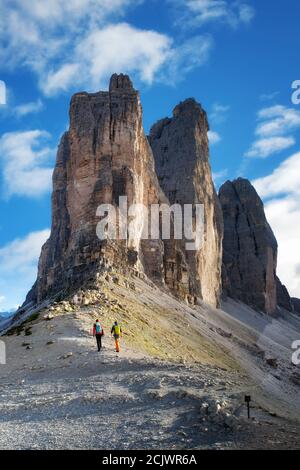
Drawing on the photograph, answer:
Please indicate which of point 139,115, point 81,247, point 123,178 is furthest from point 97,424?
point 139,115

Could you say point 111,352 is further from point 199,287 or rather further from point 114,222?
point 199,287

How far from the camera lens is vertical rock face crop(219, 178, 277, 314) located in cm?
11912

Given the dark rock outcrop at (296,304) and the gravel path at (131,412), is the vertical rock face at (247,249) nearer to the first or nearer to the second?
the dark rock outcrop at (296,304)

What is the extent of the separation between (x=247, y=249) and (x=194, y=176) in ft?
141

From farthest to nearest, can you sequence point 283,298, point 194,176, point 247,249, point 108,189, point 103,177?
point 283,298, point 247,249, point 194,176, point 103,177, point 108,189

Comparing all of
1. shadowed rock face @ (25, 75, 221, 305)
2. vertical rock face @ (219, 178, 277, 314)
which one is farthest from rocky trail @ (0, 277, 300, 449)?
vertical rock face @ (219, 178, 277, 314)

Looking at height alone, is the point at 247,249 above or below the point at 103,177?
above

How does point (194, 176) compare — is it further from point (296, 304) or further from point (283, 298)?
point (296, 304)

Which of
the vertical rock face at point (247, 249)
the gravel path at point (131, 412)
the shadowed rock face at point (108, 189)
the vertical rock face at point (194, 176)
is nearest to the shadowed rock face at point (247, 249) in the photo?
the vertical rock face at point (247, 249)

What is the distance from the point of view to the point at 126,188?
52.7 metres

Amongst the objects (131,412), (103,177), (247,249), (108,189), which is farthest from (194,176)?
(131,412)

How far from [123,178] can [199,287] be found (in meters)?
33.3

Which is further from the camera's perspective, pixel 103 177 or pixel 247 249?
pixel 247 249
